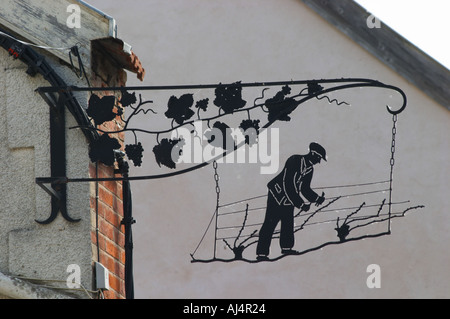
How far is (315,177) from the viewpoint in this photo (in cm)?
985

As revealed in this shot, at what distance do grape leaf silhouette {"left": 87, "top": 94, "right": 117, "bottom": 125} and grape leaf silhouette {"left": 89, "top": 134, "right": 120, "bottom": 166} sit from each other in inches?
3.5

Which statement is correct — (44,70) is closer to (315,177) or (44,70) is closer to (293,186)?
(293,186)

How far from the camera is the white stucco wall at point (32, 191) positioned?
4668 millimetres

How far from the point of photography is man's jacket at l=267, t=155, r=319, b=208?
5.00 meters

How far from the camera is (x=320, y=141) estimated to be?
32.4 feet

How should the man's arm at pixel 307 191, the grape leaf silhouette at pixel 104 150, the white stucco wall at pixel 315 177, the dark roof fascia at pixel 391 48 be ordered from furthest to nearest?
the white stucco wall at pixel 315 177, the dark roof fascia at pixel 391 48, the man's arm at pixel 307 191, the grape leaf silhouette at pixel 104 150

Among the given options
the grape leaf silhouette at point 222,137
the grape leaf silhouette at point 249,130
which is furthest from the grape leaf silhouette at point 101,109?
the grape leaf silhouette at point 249,130

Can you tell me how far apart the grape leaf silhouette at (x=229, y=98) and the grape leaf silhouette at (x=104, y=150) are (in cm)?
53

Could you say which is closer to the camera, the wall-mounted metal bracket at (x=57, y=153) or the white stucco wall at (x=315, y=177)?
the wall-mounted metal bracket at (x=57, y=153)

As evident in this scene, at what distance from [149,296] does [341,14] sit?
3362mm

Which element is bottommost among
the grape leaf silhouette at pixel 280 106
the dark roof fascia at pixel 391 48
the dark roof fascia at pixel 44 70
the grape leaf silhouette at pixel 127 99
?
the grape leaf silhouette at pixel 280 106

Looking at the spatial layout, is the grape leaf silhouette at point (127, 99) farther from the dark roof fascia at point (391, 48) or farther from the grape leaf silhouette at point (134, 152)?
the dark roof fascia at point (391, 48)

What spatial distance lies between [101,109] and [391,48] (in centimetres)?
551
